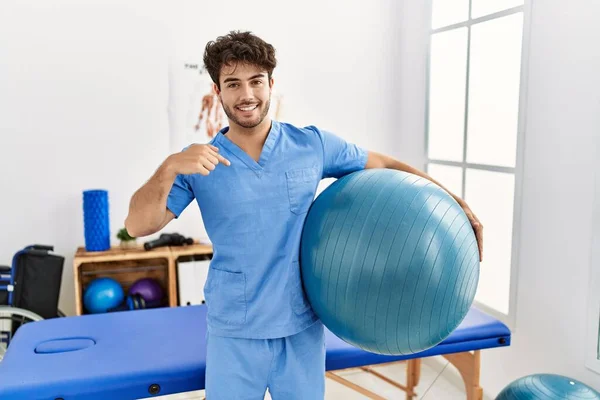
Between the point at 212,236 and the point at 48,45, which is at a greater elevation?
the point at 48,45

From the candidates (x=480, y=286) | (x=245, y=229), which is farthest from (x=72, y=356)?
(x=480, y=286)

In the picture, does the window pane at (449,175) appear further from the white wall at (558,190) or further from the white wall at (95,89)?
the white wall at (95,89)

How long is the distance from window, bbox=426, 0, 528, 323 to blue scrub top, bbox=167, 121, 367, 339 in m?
1.47

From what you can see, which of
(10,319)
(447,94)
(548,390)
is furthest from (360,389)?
(10,319)

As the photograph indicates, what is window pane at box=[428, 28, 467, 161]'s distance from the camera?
11.0 ft

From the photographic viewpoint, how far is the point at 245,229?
5.82 ft

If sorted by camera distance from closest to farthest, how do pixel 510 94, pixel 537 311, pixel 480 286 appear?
pixel 537 311 < pixel 510 94 < pixel 480 286

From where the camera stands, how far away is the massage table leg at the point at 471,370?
2.52 m

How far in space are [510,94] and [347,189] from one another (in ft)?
5.14

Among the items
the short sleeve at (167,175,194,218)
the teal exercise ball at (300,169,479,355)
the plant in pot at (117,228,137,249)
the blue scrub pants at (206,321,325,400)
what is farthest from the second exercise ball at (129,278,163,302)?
the teal exercise ball at (300,169,479,355)

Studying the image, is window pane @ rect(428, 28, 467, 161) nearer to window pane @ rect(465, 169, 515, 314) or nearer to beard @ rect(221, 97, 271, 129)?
window pane @ rect(465, 169, 515, 314)

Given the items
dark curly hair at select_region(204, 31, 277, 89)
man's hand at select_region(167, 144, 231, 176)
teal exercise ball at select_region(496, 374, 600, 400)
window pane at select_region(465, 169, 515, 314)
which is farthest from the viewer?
window pane at select_region(465, 169, 515, 314)

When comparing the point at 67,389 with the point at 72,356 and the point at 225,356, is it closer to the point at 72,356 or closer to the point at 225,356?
the point at 72,356

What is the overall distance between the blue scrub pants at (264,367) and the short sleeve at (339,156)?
544 mm
